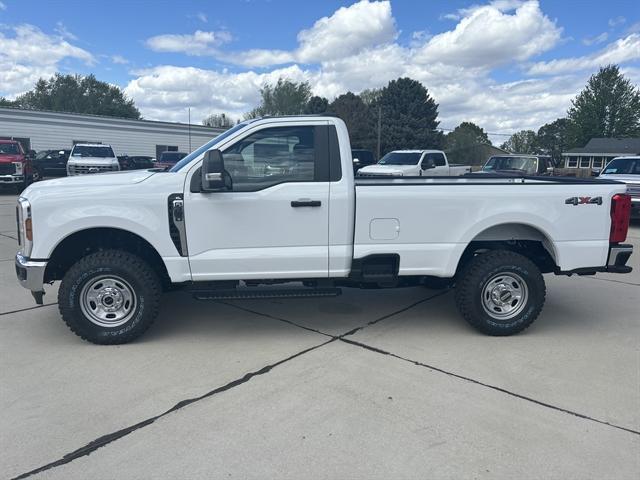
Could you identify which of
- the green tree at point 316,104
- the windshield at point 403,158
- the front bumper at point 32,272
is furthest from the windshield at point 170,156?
the green tree at point 316,104

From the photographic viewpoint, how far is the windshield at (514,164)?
54.6 ft

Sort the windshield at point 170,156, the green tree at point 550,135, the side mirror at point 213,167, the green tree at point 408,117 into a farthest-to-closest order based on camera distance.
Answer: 1. the green tree at point 550,135
2. the green tree at point 408,117
3. the windshield at point 170,156
4. the side mirror at point 213,167

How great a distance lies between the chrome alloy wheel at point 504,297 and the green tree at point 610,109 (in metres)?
70.9

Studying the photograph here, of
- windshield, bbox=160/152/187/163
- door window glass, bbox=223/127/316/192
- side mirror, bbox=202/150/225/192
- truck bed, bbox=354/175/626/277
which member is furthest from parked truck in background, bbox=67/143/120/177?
truck bed, bbox=354/175/626/277

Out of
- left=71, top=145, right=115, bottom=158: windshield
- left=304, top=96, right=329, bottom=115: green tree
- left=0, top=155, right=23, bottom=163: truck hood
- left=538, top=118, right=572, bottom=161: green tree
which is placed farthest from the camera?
left=538, top=118, right=572, bottom=161: green tree

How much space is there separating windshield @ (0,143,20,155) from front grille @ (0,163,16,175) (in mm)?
748

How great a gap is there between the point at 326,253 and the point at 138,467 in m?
2.38

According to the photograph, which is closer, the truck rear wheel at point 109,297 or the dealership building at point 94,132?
the truck rear wheel at point 109,297

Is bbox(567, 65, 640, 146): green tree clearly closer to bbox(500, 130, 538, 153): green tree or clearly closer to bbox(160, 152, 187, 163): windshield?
bbox(500, 130, 538, 153): green tree

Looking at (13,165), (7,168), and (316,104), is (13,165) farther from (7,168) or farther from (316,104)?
(316,104)

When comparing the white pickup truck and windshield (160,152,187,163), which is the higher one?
windshield (160,152,187,163)

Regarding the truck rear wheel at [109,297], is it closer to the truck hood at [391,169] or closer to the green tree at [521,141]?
the truck hood at [391,169]

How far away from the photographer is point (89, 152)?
2139cm

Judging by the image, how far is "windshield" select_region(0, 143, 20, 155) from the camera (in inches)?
733
